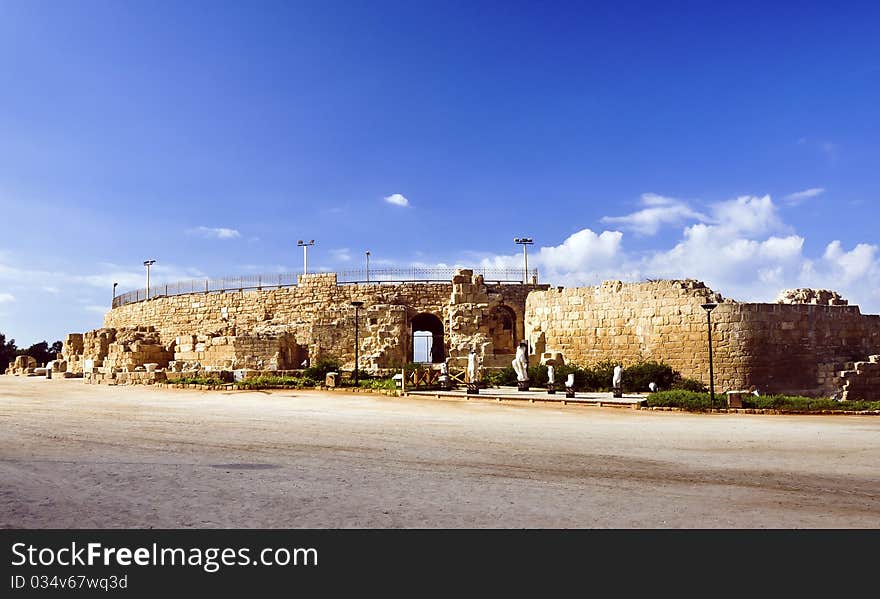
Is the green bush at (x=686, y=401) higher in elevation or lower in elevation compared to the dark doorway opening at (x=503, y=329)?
lower

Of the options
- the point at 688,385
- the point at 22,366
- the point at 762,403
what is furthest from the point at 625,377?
the point at 22,366

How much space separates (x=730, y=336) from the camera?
22.5 m

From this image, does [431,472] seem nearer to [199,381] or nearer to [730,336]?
[730,336]

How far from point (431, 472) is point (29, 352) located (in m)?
59.4

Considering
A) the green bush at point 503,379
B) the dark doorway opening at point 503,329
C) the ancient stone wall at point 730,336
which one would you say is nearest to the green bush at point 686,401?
the ancient stone wall at point 730,336

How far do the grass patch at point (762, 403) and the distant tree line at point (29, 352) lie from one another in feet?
171

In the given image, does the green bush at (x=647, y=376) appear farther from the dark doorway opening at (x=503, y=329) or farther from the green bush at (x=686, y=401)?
the dark doorway opening at (x=503, y=329)

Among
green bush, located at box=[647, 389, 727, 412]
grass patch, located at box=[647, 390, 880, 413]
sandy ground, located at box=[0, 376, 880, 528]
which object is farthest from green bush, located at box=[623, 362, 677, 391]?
sandy ground, located at box=[0, 376, 880, 528]

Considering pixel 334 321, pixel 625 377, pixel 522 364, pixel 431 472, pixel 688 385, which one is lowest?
pixel 431 472

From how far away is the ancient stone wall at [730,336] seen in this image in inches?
878

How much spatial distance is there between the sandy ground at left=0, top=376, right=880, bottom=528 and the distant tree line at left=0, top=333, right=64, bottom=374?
152 feet

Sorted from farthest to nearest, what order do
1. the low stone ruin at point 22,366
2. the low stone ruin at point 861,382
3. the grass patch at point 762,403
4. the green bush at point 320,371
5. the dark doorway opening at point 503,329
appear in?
the low stone ruin at point 22,366 → the dark doorway opening at point 503,329 → the green bush at point 320,371 → the low stone ruin at point 861,382 → the grass patch at point 762,403
